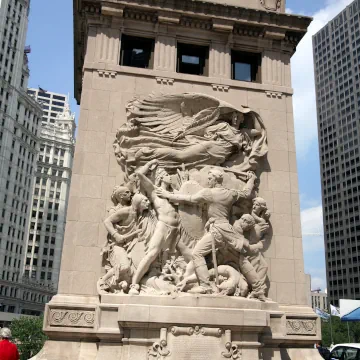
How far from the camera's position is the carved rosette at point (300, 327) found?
15.2m

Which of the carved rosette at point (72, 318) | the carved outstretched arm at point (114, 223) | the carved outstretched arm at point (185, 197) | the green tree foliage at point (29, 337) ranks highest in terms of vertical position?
the carved outstretched arm at point (185, 197)

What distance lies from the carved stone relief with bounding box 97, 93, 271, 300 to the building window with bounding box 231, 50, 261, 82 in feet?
7.53

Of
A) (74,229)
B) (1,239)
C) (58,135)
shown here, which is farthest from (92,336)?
(58,135)

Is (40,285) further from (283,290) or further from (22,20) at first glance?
(283,290)

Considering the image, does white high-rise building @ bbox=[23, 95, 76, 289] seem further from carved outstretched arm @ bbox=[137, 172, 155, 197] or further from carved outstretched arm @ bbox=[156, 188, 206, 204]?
carved outstretched arm @ bbox=[156, 188, 206, 204]

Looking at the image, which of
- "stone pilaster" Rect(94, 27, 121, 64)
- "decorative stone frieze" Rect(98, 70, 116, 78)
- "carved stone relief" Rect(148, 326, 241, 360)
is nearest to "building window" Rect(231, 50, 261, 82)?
"stone pilaster" Rect(94, 27, 121, 64)

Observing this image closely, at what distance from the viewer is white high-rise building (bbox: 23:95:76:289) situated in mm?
119438

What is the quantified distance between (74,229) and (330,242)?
4966 inches

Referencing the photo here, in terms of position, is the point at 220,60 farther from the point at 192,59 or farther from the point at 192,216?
the point at 192,216

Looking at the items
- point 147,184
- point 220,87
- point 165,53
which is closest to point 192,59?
point 165,53

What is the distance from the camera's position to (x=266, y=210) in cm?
1633

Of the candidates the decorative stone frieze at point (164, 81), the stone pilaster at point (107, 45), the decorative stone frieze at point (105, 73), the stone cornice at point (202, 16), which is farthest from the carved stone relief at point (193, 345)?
the stone cornice at point (202, 16)

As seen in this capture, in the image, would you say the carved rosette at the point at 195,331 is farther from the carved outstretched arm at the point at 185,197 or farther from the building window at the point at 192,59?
the building window at the point at 192,59

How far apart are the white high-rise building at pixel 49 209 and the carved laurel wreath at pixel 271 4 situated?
108 metres
